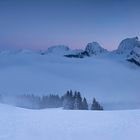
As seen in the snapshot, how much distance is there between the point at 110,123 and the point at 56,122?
2814mm

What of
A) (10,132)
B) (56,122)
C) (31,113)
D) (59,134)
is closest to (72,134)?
(59,134)

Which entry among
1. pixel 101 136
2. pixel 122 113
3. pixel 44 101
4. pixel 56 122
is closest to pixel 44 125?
pixel 56 122

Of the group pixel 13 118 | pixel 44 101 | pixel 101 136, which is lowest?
pixel 101 136

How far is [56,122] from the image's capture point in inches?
639

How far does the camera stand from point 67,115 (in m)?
17.7

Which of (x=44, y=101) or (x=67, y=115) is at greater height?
(x=44, y=101)

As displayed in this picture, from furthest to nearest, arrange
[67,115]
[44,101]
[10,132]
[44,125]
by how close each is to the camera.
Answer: [44,101], [67,115], [44,125], [10,132]

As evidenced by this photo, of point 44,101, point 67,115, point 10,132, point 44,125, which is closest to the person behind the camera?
point 10,132

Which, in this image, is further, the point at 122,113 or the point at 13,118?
the point at 122,113

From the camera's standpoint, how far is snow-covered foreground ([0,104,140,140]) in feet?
47.3

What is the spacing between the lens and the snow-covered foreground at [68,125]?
14422 mm

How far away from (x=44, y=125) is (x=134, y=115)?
214 inches

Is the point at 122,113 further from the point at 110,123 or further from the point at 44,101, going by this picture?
the point at 44,101

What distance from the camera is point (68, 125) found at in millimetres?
15789
